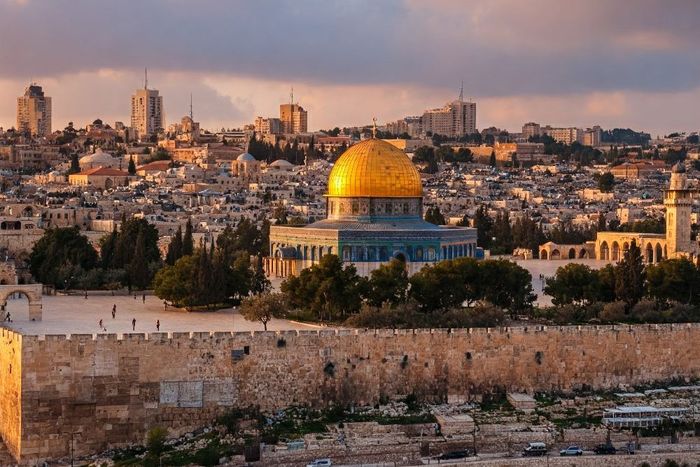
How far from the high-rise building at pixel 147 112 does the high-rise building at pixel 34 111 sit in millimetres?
8916

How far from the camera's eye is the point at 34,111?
15600cm

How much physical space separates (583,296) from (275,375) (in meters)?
10.7

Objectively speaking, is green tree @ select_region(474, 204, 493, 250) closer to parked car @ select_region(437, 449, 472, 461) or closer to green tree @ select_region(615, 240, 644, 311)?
green tree @ select_region(615, 240, 644, 311)

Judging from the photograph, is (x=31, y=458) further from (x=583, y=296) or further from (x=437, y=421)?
(x=583, y=296)

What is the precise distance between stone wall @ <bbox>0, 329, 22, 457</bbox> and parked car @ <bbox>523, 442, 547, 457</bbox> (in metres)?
7.80

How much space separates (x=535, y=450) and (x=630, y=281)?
1015 centimetres

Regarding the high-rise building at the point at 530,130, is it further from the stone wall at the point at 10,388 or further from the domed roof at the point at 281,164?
the stone wall at the point at 10,388

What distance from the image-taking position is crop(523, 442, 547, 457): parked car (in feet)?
75.9

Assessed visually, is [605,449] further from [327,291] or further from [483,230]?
[483,230]

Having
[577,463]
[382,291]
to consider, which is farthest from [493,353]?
[382,291]

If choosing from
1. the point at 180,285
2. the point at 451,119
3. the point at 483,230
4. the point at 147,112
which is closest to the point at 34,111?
the point at 147,112

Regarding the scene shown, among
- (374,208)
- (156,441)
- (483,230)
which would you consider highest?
(374,208)

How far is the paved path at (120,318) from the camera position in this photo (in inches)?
1117

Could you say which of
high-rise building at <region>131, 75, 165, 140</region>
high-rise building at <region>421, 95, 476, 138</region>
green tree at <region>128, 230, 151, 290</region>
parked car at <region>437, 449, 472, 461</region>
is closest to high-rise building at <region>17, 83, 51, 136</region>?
high-rise building at <region>131, 75, 165, 140</region>
